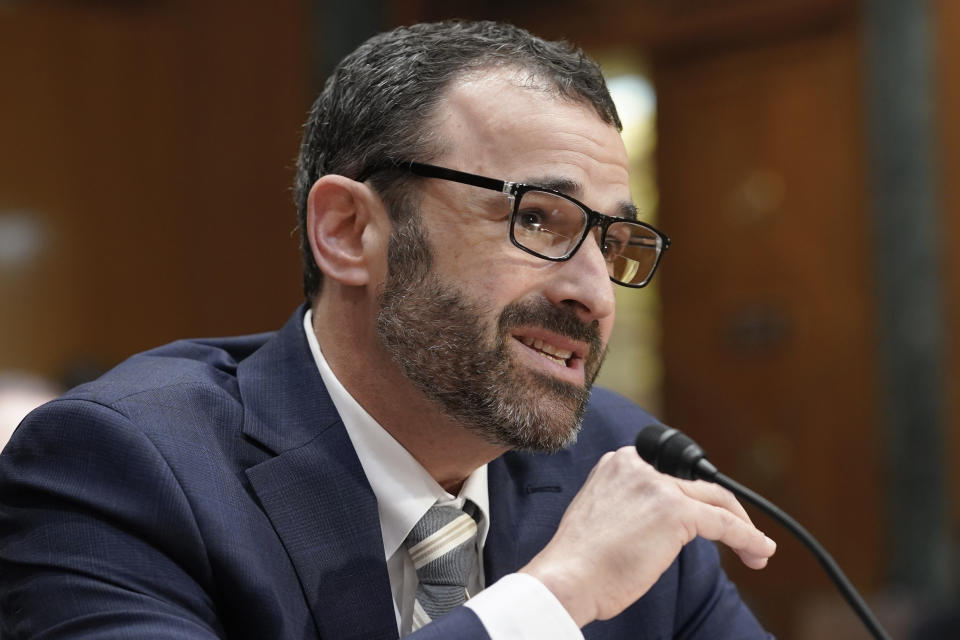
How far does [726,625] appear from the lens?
73.7 inches

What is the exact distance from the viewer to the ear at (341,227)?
5.65 ft

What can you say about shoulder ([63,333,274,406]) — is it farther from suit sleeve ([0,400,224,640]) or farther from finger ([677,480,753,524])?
finger ([677,480,753,524])

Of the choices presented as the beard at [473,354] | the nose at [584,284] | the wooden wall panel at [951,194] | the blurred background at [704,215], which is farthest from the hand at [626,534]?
the wooden wall panel at [951,194]

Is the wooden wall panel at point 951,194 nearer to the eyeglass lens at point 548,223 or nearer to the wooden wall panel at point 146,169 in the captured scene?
the wooden wall panel at point 146,169

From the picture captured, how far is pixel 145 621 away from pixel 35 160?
509 cm

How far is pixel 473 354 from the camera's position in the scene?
1599 mm

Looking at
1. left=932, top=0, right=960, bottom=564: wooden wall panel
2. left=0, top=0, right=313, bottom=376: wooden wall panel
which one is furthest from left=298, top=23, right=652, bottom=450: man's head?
left=0, top=0, right=313, bottom=376: wooden wall panel

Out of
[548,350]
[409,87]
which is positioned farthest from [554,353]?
[409,87]

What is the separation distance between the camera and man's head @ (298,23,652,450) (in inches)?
63.2

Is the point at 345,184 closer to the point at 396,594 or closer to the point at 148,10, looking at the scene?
the point at 396,594

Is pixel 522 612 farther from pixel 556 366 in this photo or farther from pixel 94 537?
pixel 94 537

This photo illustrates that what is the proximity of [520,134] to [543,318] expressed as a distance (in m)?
0.27

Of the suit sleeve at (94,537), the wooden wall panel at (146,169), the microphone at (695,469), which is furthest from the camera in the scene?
the wooden wall panel at (146,169)

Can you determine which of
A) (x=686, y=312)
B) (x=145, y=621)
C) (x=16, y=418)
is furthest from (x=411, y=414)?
(x=686, y=312)
